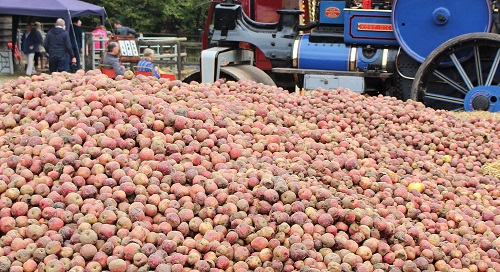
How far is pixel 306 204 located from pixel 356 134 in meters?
1.37

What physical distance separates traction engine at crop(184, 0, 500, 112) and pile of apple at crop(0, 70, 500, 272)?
3.25 m

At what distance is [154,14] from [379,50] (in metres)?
20.0

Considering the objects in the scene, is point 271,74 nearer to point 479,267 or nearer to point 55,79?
point 55,79

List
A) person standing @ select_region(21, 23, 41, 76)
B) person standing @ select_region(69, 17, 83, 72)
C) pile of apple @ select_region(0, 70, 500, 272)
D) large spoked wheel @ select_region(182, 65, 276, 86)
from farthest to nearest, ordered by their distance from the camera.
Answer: person standing @ select_region(21, 23, 41, 76), person standing @ select_region(69, 17, 83, 72), large spoked wheel @ select_region(182, 65, 276, 86), pile of apple @ select_region(0, 70, 500, 272)

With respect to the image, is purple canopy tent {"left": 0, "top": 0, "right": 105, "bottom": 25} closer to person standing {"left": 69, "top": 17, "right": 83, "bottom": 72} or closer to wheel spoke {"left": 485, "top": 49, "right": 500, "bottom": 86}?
person standing {"left": 69, "top": 17, "right": 83, "bottom": 72}

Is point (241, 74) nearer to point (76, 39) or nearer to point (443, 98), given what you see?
point (443, 98)

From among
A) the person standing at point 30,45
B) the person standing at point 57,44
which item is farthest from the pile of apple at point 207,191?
the person standing at point 30,45

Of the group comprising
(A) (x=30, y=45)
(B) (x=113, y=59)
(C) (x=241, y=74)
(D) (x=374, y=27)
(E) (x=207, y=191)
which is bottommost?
(A) (x=30, y=45)

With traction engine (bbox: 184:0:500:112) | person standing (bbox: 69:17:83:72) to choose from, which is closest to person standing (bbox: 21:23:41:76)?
person standing (bbox: 69:17:83:72)

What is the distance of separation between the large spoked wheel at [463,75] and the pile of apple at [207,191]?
10.2ft

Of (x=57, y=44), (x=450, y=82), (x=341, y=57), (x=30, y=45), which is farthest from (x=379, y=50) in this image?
(x=30, y=45)

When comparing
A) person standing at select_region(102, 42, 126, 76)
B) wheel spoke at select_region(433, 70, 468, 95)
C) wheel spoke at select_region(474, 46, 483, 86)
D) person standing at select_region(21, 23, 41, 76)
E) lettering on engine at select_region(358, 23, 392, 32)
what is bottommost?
person standing at select_region(21, 23, 41, 76)

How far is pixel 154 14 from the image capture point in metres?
26.4

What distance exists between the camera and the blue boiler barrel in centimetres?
767
